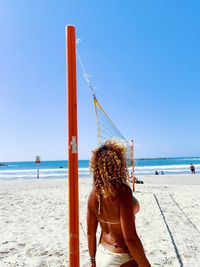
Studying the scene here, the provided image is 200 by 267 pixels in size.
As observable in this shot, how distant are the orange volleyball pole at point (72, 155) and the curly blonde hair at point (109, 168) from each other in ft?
1.18

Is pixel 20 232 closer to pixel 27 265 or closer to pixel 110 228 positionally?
pixel 27 265

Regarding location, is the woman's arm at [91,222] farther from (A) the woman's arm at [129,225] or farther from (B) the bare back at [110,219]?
(A) the woman's arm at [129,225]

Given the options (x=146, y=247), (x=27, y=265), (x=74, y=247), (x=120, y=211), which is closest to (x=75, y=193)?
A: (x=74, y=247)

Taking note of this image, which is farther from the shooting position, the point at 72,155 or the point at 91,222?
the point at 72,155

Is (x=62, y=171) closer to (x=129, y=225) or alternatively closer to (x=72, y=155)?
(x=72, y=155)

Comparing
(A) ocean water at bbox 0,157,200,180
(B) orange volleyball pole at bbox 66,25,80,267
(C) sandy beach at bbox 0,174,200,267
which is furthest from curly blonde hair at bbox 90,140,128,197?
(A) ocean water at bbox 0,157,200,180

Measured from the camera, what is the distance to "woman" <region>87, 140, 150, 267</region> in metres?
1.71

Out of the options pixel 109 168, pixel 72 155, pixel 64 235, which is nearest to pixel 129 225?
pixel 109 168

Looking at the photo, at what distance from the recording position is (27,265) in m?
3.95

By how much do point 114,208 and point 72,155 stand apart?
23.6 inches

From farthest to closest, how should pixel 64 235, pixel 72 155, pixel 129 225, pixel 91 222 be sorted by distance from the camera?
pixel 64 235, pixel 72 155, pixel 91 222, pixel 129 225

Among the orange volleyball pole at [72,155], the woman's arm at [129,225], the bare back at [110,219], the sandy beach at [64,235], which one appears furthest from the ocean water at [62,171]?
the woman's arm at [129,225]

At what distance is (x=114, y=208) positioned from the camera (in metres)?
1.75

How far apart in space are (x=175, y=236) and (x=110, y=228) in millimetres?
3827
